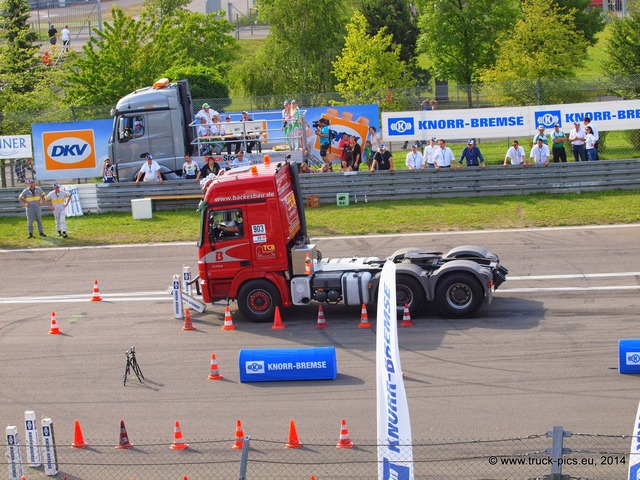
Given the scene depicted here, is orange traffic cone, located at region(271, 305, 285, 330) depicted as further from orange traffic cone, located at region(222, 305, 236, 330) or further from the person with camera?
the person with camera

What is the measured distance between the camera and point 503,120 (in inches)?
1190

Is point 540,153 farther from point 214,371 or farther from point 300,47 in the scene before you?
point 300,47

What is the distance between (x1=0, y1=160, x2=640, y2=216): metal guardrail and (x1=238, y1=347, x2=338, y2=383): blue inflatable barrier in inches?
525

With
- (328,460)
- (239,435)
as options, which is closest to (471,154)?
(239,435)

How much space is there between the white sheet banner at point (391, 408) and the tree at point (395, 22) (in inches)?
1836

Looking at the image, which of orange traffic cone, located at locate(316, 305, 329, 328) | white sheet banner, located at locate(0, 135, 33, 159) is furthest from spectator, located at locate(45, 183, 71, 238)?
orange traffic cone, located at locate(316, 305, 329, 328)

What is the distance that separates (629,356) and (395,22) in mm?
43177

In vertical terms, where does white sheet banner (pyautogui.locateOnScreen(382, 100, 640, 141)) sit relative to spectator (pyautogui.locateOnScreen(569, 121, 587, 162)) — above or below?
above

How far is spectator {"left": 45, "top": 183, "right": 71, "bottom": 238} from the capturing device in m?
25.8

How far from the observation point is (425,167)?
28.2m

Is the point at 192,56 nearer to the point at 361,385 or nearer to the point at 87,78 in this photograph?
the point at 87,78

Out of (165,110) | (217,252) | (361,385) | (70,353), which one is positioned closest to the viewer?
(361,385)

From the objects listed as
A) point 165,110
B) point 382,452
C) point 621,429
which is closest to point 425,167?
point 165,110

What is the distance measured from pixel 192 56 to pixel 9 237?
2666 cm
